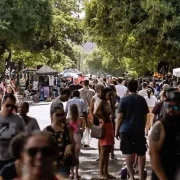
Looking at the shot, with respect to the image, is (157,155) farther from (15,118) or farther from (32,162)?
(15,118)

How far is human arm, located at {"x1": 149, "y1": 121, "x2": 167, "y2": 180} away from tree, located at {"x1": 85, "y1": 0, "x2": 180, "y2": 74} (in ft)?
67.7

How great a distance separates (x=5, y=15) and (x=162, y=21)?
38.3 ft

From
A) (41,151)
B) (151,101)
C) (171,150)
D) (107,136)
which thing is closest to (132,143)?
(107,136)

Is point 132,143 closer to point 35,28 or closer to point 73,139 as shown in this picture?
point 73,139

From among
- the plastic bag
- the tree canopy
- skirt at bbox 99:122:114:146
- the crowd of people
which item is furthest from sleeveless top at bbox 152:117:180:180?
the tree canopy

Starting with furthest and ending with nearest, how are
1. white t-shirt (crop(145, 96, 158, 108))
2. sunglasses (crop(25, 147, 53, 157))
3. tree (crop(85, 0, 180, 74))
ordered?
tree (crop(85, 0, 180, 74))
white t-shirt (crop(145, 96, 158, 108))
sunglasses (crop(25, 147, 53, 157))

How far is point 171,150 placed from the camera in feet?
17.0

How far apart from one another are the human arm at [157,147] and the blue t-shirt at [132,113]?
3813 mm

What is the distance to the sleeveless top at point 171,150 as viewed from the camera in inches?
203

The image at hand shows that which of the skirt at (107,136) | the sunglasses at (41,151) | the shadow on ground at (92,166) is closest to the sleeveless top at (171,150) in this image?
the sunglasses at (41,151)

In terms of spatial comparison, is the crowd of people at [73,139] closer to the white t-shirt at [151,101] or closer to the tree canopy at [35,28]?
the white t-shirt at [151,101]

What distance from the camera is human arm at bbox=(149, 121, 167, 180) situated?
5.11m

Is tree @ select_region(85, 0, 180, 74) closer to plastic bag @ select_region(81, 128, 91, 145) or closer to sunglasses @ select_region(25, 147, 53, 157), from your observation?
plastic bag @ select_region(81, 128, 91, 145)

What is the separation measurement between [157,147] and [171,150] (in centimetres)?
13
